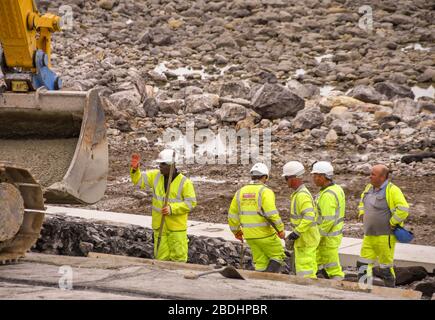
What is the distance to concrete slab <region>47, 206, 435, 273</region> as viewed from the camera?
1094 centimetres

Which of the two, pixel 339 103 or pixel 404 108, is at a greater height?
pixel 339 103

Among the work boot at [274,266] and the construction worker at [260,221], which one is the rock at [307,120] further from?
the work boot at [274,266]

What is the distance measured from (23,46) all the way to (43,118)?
0.84 m

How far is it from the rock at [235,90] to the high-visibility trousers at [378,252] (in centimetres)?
1100

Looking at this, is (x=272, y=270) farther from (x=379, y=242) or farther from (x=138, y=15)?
(x=138, y=15)

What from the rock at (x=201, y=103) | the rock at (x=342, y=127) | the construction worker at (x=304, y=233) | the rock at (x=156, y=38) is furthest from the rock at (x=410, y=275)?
the rock at (x=156, y=38)

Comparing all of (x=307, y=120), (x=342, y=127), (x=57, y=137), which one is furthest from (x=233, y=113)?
(x=57, y=137)

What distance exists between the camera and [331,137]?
1852cm

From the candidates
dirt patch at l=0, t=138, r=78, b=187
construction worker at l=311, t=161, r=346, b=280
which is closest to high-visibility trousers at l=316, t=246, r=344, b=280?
construction worker at l=311, t=161, r=346, b=280

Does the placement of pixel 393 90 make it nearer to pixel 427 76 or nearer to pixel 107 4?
pixel 427 76

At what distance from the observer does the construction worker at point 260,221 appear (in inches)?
396

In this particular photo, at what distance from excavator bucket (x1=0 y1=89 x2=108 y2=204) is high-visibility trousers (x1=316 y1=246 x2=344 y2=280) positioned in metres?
2.49

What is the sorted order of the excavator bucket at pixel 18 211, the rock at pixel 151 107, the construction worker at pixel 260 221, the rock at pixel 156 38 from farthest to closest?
1. the rock at pixel 156 38
2. the rock at pixel 151 107
3. the construction worker at pixel 260 221
4. the excavator bucket at pixel 18 211

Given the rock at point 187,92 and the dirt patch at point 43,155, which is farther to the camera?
the rock at point 187,92
